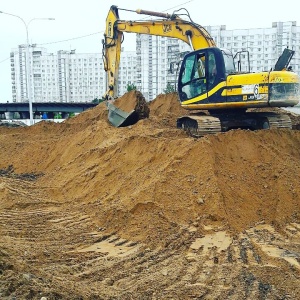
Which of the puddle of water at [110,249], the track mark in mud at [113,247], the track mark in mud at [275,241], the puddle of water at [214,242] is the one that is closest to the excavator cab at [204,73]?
the track mark in mud at [275,241]

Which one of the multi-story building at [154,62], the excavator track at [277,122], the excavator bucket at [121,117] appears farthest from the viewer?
the multi-story building at [154,62]

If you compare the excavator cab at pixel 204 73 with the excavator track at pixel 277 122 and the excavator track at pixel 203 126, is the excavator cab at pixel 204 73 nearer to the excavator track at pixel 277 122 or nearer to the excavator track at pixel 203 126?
the excavator track at pixel 203 126

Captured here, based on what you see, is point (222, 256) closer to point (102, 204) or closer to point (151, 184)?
point (151, 184)

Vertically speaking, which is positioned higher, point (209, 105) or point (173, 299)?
point (209, 105)

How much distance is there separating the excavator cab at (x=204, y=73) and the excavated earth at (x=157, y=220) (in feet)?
3.88

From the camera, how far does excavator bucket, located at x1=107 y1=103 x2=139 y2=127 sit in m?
12.9

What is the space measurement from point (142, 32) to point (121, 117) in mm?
2886

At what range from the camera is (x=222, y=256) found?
6.00m

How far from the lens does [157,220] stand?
7270 millimetres

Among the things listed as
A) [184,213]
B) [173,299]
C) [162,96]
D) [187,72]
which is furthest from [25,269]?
[162,96]

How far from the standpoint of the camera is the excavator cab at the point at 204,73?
10.5 metres

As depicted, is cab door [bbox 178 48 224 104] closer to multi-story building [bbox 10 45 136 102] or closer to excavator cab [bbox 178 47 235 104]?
excavator cab [bbox 178 47 235 104]

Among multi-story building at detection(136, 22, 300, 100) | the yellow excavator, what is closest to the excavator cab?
the yellow excavator

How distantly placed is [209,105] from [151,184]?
11.4 ft
